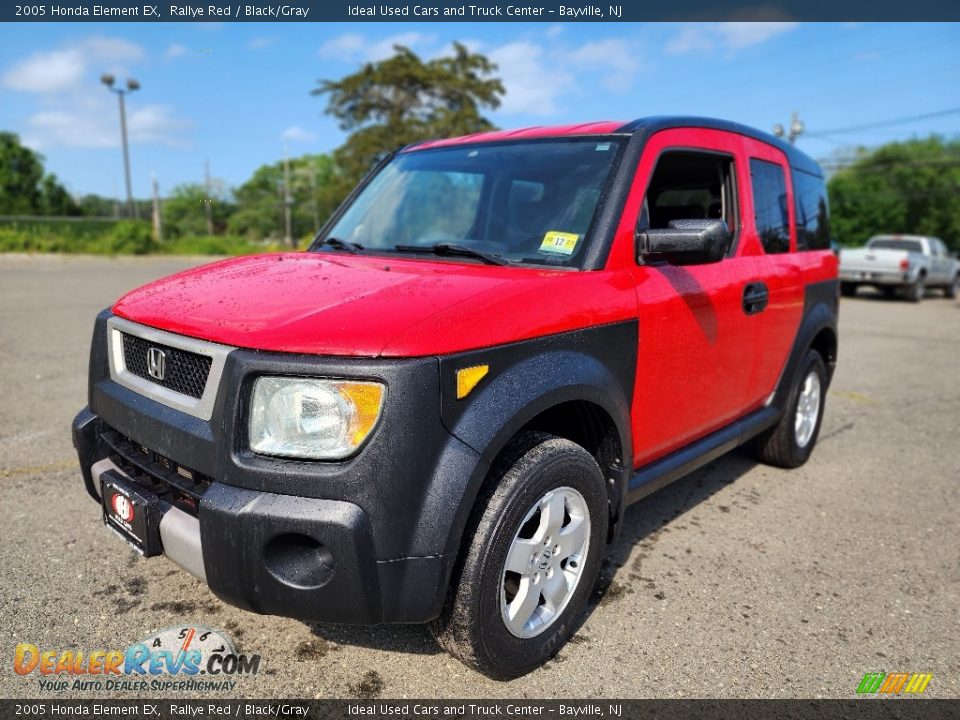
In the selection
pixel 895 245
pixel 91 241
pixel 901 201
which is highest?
pixel 901 201

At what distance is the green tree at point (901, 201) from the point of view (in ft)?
154

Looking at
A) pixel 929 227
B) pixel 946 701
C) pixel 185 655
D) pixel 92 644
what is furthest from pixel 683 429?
pixel 929 227

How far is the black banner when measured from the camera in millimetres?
2160

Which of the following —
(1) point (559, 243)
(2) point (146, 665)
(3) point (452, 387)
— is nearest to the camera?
(3) point (452, 387)

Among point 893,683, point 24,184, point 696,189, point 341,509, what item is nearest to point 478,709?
point 341,509

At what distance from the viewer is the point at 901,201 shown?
47500 millimetres

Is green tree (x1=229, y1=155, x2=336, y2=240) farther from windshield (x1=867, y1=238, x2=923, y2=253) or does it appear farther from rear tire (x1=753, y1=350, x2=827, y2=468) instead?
rear tire (x1=753, y1=350, x2=827, y2=468)

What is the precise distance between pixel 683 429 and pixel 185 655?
2.18m

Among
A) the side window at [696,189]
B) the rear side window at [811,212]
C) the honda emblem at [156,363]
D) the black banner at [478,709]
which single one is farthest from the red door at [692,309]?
the honda emblem at [156,363]

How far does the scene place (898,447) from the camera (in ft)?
17.1

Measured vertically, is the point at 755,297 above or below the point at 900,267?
above

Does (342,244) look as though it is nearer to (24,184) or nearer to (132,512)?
(132,512)

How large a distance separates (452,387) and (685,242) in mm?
1182

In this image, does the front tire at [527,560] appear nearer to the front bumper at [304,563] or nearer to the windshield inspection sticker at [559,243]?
the front bumper at [304,563]
